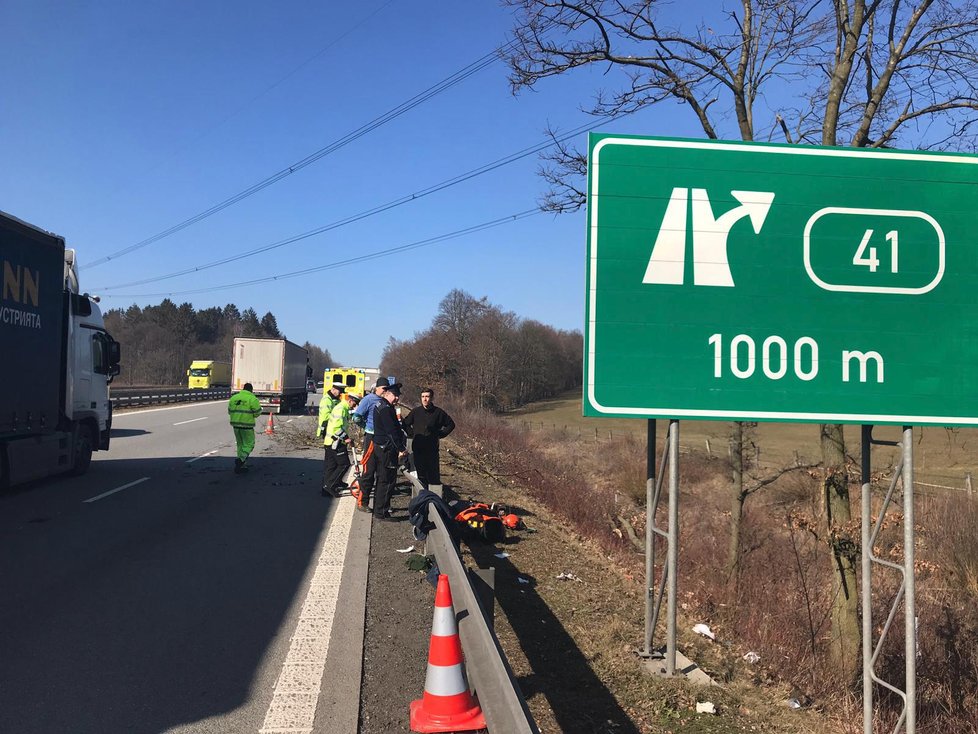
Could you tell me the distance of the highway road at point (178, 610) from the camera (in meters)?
4.16

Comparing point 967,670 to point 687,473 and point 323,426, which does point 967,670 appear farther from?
point 687,473

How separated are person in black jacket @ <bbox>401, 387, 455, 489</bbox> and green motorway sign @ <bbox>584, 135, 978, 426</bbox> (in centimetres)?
649

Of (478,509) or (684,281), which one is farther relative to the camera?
(478,509)

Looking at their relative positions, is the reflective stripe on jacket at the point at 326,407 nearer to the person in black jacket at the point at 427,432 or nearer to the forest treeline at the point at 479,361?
the person in black jacket at the point at 427,432

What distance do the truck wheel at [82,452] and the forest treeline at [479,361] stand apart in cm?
2460

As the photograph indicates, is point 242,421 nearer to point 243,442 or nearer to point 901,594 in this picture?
point 243,442

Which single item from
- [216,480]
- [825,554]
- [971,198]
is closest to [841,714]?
[971,198]

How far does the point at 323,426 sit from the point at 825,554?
28.7 feet

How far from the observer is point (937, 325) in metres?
4.84

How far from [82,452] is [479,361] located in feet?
130

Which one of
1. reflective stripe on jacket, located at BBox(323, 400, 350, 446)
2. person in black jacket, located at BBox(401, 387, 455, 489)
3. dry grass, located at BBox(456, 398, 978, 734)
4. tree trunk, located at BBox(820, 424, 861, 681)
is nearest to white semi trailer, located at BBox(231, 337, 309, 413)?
dry grass, located at BBox(456, 398, 978, 734)

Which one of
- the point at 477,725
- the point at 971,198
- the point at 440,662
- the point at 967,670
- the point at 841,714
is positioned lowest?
the point at 967,670

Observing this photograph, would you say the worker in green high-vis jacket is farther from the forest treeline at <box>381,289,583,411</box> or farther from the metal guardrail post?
the forest treeline at <box>381,289,583,411</box>

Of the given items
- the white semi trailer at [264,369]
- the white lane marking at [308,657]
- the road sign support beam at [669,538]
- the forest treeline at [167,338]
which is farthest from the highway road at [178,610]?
the forest treeline at [167,338]
